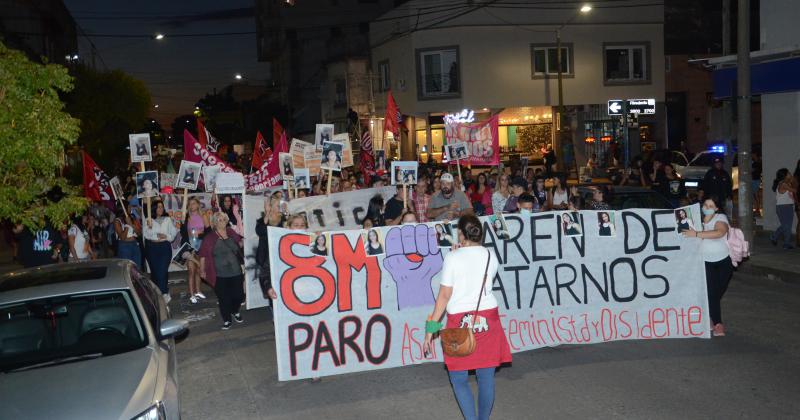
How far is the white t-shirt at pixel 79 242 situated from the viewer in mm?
12742

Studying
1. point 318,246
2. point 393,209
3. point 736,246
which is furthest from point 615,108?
point 318,246

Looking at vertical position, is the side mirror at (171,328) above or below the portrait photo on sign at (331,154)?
below

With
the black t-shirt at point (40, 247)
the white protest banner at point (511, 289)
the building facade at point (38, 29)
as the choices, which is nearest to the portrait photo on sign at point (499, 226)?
the white protest banner at point (511, 289)

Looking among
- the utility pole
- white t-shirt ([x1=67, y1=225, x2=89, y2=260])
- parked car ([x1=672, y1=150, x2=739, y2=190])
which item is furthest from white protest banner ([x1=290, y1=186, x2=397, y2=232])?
parked car ([x1=672, y1=150, x2=739, y2=190])

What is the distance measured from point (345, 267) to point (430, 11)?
95.6 ft

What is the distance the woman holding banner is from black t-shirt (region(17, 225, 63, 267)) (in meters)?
8.57

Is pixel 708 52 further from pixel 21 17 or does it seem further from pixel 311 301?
pixel 311 301

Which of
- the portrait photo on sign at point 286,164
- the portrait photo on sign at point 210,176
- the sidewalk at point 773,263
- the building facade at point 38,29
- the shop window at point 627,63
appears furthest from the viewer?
the shop window at point 627,63

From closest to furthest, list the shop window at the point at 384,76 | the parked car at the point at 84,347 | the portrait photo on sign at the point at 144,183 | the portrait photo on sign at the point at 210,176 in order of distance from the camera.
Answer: the parked car at the point at 84,347 → the portrait photo on sign at the point at 144,183 → the portrait photo on sign at the point at 210,176 → the shop window at the point at 384,76

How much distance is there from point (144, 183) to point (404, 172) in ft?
14.0

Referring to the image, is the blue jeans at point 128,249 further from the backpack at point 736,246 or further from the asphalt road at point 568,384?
the backpack at point 736,246

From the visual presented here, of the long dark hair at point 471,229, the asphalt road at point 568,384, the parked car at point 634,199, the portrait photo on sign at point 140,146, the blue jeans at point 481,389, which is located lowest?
the asphalt road at point 568,384

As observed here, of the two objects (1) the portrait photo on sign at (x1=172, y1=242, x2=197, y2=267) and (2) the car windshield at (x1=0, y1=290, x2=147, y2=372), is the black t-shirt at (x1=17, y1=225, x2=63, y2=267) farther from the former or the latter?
(2) the car windshield at (x1=0, y1=290, x2=147, y2=372)

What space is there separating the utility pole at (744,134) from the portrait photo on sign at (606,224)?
7.30 meters
